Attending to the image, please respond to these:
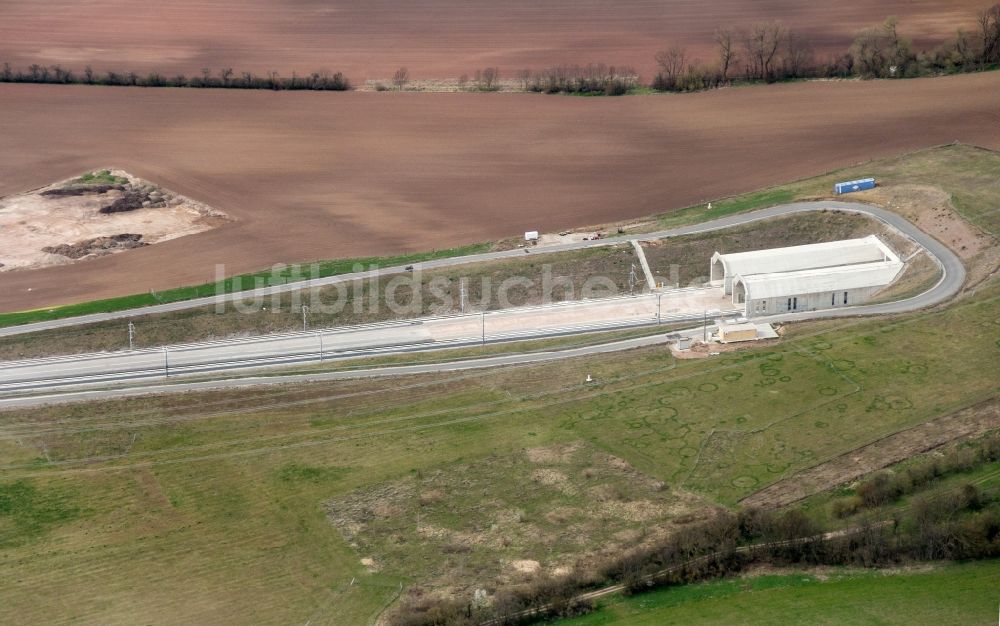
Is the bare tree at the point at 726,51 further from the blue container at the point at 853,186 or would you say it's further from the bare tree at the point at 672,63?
the blue container at the point at 853,186

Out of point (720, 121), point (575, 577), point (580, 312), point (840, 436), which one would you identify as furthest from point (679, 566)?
point (720, 121)

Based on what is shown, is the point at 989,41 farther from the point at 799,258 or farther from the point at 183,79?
the point at 183,79

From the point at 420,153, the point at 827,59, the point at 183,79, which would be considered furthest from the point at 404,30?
the point at 827,59

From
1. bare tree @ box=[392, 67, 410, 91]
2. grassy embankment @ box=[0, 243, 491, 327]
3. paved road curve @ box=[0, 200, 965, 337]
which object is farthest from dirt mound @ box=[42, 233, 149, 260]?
bare tree @ box=[392, 67, 410, 91]

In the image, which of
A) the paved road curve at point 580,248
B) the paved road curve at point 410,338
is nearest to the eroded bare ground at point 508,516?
the paved road curve at point 410,338

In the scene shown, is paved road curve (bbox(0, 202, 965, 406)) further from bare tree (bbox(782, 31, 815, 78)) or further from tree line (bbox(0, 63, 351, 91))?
tree line (bbox(0, 63, 351, 91))
